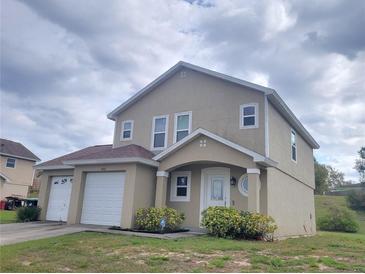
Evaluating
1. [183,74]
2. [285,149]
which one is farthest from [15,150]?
[285,149]

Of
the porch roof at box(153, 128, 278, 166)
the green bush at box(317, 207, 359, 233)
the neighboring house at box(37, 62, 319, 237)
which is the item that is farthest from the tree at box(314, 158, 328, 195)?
the porch roof at box(153, 128, 278, 166)

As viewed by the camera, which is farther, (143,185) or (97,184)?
(97,184)

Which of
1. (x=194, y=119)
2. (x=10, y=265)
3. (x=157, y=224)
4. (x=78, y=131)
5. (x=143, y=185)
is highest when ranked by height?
(x=78, y=131)

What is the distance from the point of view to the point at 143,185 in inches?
520

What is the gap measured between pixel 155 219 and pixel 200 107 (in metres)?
5.62

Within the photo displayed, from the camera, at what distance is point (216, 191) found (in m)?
13.7

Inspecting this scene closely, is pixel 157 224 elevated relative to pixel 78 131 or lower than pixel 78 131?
lower

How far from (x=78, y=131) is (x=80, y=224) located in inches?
503

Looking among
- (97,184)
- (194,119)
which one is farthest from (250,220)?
(97,184)

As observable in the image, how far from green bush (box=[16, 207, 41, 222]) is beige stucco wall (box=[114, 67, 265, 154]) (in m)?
5.25

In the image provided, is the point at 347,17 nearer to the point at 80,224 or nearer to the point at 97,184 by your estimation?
the point at 97,184

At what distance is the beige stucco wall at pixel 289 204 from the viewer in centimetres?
1298

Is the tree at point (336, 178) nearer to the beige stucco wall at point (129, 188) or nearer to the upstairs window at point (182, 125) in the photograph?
the upstairs window at point (182, 125)

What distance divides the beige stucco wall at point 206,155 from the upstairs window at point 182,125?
6.34ft
